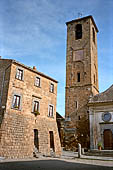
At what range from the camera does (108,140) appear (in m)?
21.3

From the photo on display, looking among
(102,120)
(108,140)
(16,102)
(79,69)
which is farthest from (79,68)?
(16,102)

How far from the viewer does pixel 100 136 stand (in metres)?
21.6

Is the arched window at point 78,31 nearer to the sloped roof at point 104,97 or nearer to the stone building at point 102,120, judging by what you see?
the sloped roof at point 104,97

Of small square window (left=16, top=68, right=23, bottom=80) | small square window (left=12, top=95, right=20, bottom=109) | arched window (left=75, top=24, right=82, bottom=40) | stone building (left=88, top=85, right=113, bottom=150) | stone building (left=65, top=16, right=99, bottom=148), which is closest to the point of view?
small square window (left=12, top=95, right=20, bottom=109)

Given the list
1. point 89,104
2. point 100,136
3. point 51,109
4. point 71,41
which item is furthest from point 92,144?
point 71,41

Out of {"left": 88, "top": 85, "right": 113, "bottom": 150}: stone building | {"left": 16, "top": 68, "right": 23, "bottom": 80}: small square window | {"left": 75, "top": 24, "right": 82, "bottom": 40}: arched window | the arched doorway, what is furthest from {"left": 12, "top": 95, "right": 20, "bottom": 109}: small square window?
{"left": 75, "top": 24, "right": 82, "bottom": 40}: arched window

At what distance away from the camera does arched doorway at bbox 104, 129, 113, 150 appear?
2097 centimetres

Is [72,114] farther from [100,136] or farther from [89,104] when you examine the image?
[100,136]

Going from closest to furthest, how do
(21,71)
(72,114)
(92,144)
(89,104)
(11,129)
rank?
1. (11,129)
2. (21,71)
3. (92,144)
4. (89,104)
5. (72,114)

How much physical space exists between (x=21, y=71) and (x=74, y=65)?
12.3m

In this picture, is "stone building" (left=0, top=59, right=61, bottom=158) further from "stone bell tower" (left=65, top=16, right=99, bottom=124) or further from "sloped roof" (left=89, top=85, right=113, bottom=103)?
"sloped roof" (left=89, top=85, right=113, bottom=103)

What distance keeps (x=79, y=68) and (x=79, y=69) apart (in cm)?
17

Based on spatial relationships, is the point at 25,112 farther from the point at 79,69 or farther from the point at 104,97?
the point at 79,69

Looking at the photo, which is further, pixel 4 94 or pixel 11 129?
pixel 4 94
